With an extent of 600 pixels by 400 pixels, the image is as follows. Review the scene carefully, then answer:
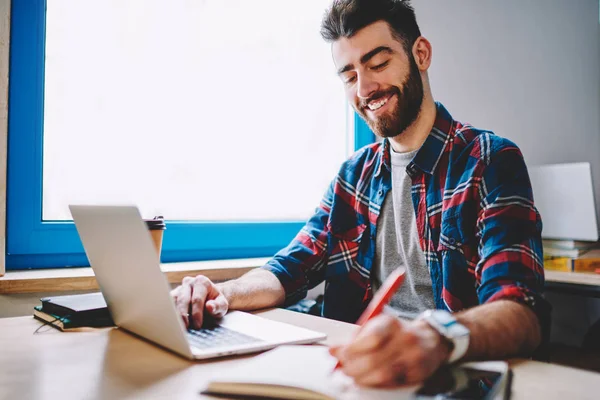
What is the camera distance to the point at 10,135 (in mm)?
1370

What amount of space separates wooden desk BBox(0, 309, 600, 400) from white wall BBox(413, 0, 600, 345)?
1.69 meters

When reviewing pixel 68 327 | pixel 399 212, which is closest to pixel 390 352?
pixel 68 327

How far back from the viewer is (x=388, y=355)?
1.77ft

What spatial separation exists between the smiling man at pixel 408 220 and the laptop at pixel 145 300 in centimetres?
9

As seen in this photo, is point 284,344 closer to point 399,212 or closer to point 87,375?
point 87,375

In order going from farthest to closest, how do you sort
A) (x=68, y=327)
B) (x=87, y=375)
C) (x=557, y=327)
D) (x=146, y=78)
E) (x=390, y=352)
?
1. (x=557, y=327)
2. (x=146, y=78)
3. (x=68, y=327)
4. (x=87, y=375)
5. (x=390, y=352)

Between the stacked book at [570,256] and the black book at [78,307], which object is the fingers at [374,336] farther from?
the stacked book at [570,256]

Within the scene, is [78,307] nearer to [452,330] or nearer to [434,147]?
[452,330]

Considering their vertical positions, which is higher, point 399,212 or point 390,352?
point 399,212

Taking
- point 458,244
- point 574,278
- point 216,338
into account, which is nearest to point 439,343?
point 216,338

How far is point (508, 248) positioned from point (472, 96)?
4.99 ft

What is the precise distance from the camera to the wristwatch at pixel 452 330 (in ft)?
2.00

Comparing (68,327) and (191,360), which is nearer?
(191,360)

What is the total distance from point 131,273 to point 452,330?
0.45 meters
